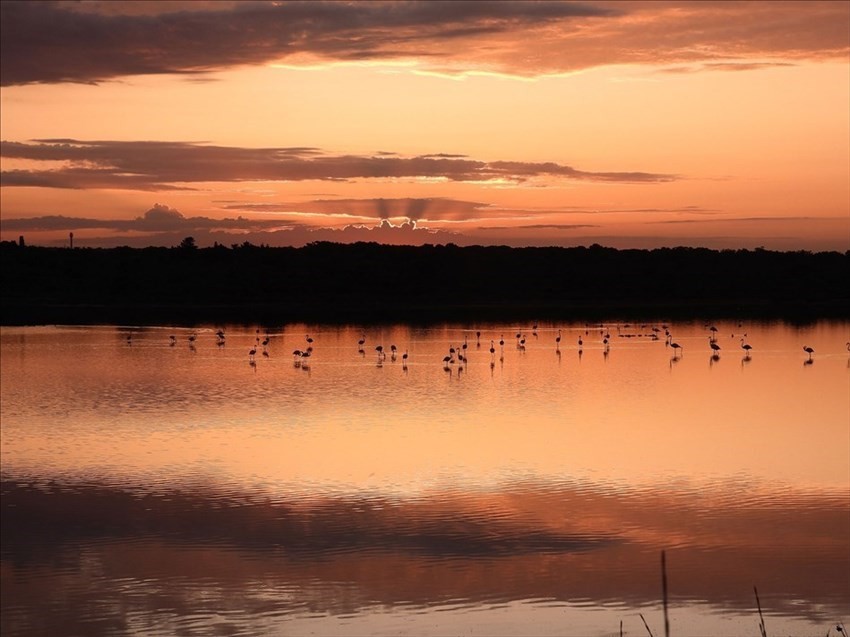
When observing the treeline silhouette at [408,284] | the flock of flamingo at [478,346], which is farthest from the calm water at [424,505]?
the treeline silhouette at [408,284]

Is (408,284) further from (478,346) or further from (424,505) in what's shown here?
(424,505)

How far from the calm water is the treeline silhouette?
154 feet

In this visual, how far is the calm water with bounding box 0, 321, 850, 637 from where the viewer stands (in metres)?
13.7

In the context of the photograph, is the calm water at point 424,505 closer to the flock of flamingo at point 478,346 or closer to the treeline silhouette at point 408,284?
the flock of flamingo at point 478,346

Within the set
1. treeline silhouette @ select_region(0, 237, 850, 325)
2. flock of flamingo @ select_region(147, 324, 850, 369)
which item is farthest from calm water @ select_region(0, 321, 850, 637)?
treeline silhouette @ select_region(0, 237, 850, 325)

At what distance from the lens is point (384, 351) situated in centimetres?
4869

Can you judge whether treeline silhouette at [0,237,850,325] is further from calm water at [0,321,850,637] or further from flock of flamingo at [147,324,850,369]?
calm water at [0,321,850,637]

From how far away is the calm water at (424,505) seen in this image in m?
13.7

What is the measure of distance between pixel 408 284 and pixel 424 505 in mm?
92140

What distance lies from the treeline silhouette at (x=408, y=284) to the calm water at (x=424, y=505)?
154ft

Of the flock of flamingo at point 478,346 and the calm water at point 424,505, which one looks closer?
the calm water at point 424,505

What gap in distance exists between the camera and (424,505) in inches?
741

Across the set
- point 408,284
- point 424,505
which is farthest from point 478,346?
point 408,284

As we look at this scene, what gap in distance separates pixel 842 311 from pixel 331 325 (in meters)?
38.5
